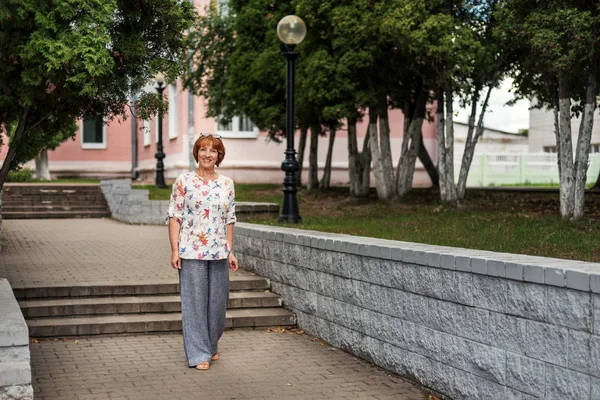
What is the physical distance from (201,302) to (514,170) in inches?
1444

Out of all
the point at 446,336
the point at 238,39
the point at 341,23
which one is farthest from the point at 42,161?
the point at 446,336

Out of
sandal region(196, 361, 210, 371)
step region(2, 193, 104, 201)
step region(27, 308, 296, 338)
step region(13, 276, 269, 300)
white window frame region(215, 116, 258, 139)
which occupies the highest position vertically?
white window frame region(215, 116, 258, 139)

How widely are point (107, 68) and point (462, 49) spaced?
11418 millimetres

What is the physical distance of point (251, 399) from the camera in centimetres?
736

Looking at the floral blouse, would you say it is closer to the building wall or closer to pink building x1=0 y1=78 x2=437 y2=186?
pink building x1=0 y1=78 x2=437 y2=186

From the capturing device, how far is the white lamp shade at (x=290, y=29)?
1459cm

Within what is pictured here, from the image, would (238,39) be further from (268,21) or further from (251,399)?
(251,399)

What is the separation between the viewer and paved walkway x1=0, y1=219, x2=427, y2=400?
759 centimetres

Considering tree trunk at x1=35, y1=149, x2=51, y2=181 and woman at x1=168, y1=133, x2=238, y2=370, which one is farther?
tree trunk at x1=35, y1=149, x2=51, y2=181

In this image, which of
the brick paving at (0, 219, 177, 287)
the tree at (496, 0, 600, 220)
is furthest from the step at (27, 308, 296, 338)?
the tree at (496, 0, 600, 220)

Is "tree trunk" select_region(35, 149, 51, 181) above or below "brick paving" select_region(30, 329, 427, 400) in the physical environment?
above

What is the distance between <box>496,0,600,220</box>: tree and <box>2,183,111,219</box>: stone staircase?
41.9ft

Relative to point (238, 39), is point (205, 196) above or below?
below

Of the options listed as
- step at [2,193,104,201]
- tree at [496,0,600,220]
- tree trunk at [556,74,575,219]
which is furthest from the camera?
step at [2,193,104,201]
